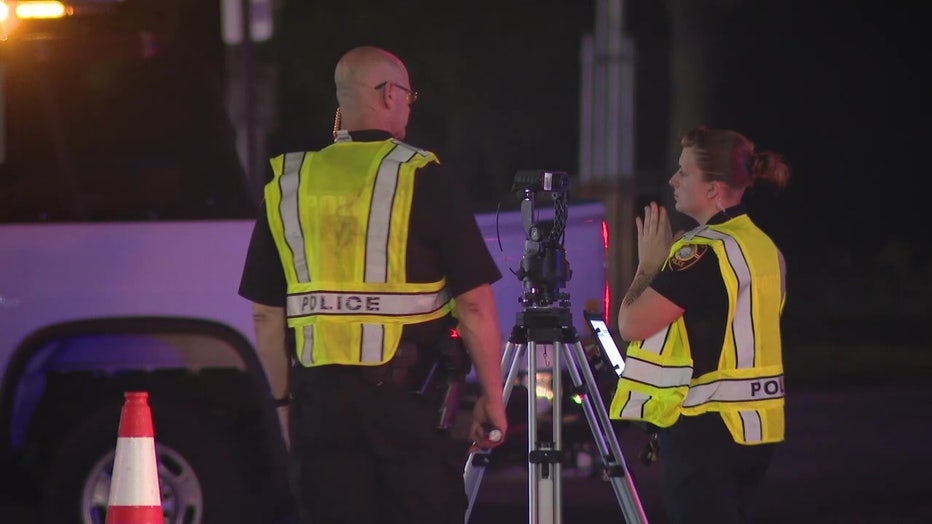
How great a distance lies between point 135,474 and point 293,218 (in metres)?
0.90

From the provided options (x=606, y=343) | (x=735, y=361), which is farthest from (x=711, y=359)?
(x=606, y=343)

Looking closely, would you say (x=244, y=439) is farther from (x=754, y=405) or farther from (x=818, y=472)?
(x=818, y=472)

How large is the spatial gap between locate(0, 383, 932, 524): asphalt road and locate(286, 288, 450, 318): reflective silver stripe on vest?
188 centimetres

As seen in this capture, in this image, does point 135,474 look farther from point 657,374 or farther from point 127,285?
point 127,285

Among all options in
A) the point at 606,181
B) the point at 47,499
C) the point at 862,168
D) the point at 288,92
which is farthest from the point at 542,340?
the point at 862,168

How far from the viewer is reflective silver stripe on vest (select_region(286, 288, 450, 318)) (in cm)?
453

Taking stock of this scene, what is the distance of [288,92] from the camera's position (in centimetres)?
2191

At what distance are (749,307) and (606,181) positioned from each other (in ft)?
39.7

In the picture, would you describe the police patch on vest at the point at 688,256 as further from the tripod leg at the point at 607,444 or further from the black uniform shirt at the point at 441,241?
the tripod leg at the point at 607,444

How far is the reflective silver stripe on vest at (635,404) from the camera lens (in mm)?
4891

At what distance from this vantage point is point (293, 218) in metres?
4.58

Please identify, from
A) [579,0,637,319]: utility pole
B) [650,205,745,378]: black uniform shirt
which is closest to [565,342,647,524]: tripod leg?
[650,205,745,378]: black uniform shirt

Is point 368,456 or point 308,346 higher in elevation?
point 308,346

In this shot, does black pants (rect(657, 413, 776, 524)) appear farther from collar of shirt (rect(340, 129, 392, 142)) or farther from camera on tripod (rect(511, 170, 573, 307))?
collar of shirt (rect(340, 129, 392, 142))
